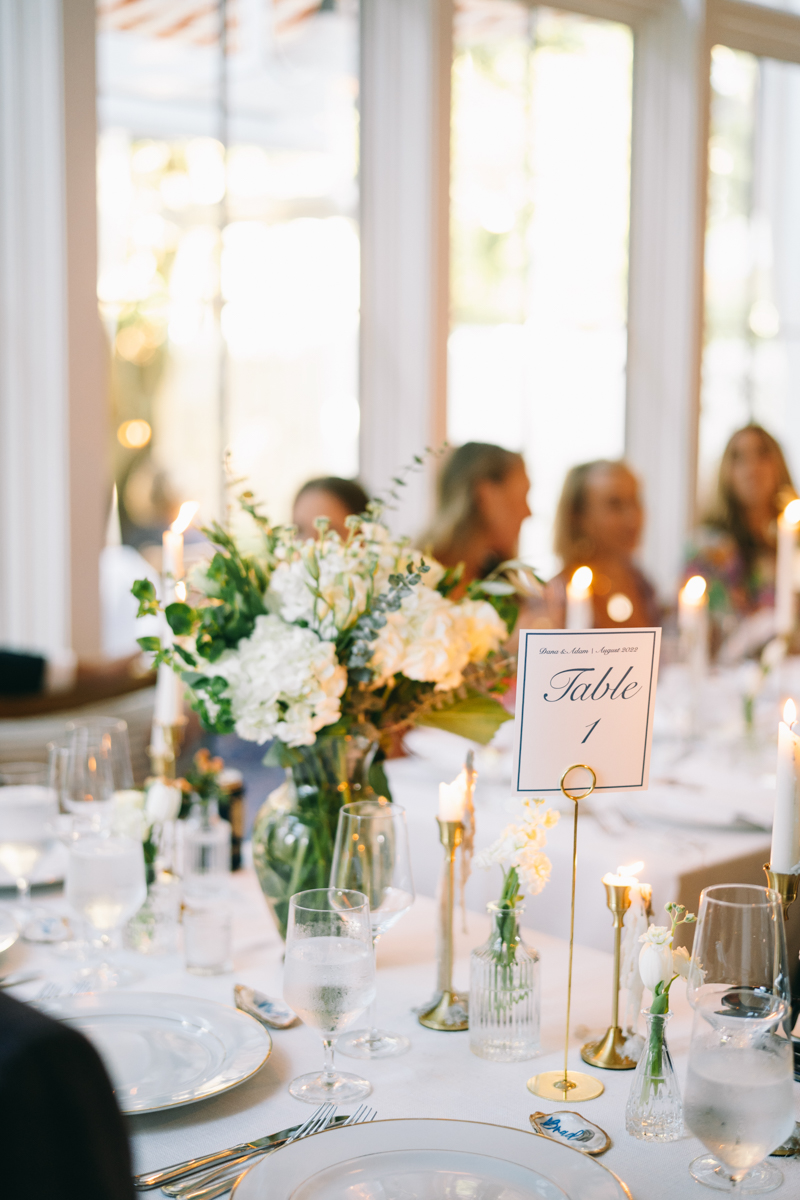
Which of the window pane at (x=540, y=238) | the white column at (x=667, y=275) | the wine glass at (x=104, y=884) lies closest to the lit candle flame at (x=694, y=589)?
the wine glass at (x=104, y=884)

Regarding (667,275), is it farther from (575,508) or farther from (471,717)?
(471,717)

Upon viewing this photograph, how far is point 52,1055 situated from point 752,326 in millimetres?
5163

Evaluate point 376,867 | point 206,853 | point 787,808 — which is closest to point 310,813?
point 376,867

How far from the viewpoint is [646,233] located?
4.84 meters

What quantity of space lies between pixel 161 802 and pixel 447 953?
1.37 feet

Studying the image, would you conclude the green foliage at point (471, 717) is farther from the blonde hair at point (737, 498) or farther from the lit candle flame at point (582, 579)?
the blonde hair at point (737, 498)

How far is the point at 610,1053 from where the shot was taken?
1.01 meters

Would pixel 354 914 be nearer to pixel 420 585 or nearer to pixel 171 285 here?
pixel 420 585

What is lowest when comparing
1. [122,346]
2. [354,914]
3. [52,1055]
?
[354,914]

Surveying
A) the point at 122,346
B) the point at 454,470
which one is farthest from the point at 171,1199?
the point at 122,346

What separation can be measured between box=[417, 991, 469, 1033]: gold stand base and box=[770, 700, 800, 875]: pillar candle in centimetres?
32

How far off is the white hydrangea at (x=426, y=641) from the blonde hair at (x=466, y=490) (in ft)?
6.58

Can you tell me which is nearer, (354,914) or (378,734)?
(354,914)

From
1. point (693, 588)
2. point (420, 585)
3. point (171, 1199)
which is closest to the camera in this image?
point (171, 1199)
